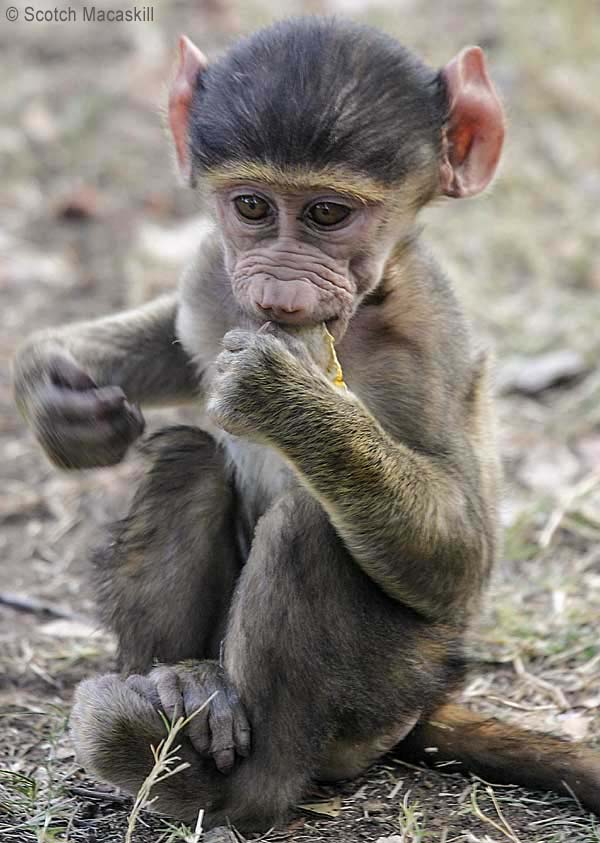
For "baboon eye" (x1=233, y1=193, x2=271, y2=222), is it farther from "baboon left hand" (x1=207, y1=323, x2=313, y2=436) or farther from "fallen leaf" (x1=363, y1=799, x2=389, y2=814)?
"fallen leaf" (x1=363, y1=799, x2=389, y2=814)

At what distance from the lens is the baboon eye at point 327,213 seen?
4.53 m

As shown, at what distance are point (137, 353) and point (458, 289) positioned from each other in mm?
1395

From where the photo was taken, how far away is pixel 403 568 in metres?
4.46

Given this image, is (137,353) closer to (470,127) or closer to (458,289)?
(458,289)

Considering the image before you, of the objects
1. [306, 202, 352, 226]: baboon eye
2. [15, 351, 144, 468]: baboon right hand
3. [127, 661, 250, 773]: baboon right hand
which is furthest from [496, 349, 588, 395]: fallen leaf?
[127, 661, 250, 773]: baboon right hand

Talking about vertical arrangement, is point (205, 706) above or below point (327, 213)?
below

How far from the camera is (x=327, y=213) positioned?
179 inches

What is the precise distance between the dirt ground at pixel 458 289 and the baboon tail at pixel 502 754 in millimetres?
61

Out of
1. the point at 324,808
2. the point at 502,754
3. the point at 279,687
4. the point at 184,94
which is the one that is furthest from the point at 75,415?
the point at 502,754

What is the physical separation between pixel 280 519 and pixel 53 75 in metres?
8.15

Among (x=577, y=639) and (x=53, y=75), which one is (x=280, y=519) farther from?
(x=53, y=75)

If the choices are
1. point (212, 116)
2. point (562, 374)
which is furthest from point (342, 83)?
point (562, 374)

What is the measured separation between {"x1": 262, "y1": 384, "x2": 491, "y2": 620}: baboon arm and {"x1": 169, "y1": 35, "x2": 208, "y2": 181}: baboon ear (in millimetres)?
1208

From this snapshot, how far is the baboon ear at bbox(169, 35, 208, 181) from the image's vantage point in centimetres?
502
